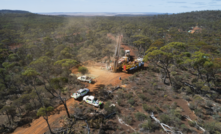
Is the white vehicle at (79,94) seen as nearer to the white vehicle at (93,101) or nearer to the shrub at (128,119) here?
the white vehicle at (93,101)

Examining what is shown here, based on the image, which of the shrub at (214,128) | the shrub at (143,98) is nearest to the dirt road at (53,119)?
the shrub at (143,98)

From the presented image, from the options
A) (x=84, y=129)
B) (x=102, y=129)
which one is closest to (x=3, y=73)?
(x=84, y=129)

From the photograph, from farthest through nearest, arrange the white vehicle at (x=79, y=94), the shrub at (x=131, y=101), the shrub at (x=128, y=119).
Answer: the white vehicle at (x=79, y=94) < the shrub at (x=131, y=101) < the shrub at (x=128, y=119)

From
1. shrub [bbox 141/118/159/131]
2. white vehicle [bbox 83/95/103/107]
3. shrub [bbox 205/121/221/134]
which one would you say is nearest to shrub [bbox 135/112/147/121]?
shrub [bbox 141/118/159/131]

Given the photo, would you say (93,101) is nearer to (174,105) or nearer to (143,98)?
(143,98)

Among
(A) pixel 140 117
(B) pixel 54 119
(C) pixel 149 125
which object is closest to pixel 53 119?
(B) pixel 54 119

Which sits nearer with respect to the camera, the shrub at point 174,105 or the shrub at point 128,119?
the shrub at point 128,119

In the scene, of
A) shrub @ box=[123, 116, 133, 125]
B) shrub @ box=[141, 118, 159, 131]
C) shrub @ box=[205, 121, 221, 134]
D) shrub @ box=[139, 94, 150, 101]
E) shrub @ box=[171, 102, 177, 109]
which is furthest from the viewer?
shrub @ box=[139, 94, 150, 101]

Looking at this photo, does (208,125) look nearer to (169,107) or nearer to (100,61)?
(169,107)

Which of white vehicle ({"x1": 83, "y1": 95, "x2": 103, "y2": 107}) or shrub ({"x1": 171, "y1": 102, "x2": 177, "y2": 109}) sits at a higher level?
shrub ({"x1": 171, "y1": 102, "x2": 177, "y2": 109})

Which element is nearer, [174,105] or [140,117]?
[140,117]

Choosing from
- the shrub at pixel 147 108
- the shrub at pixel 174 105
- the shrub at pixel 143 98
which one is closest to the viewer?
the shrub at pixel 147 108

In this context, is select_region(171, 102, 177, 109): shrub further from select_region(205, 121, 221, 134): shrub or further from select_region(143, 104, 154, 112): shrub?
select_region(205, 121, 221, 134): shrub
